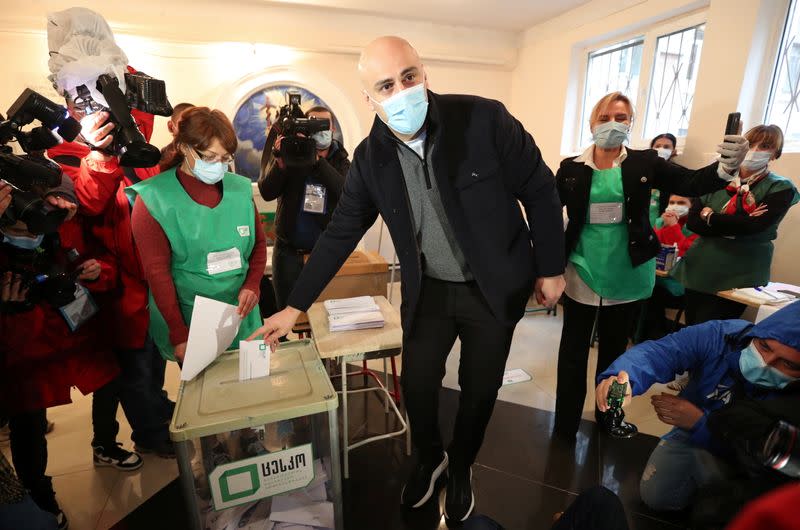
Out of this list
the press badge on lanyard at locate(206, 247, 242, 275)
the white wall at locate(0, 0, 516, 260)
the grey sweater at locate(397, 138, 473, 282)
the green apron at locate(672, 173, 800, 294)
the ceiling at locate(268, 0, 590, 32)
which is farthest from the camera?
the ceiling at locate(268, 0, 590, 32)

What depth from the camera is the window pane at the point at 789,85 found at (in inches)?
105

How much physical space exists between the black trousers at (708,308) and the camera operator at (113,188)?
9.41 ft

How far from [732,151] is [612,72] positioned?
11.3 feet

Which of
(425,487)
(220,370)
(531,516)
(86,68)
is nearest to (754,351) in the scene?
(531,516)

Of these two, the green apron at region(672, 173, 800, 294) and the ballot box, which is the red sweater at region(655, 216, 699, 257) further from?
the ballot box

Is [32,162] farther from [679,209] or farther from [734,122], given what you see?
[679,209]

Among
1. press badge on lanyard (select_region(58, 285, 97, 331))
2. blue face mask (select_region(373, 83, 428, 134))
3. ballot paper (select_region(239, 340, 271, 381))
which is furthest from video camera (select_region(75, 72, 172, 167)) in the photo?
blue face mask (select_region(373, 83, 428, 134))

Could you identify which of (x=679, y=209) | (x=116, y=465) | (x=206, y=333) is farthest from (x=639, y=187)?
(x=116, y=465)

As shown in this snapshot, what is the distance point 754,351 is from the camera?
119cm

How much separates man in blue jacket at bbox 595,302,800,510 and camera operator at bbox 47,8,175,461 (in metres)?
1.74

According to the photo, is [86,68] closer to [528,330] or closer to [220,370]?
[220,370]

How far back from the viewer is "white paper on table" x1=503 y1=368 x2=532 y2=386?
263cm

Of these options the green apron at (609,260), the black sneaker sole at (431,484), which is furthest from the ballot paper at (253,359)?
the green apron at (609,260)

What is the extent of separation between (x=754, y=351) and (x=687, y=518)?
0.84m
